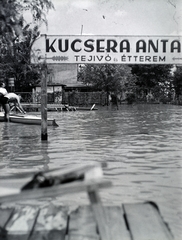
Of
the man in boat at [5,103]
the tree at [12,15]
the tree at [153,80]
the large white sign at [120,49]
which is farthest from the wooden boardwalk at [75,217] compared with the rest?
the tree at [153,80]

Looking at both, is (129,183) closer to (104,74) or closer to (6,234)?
(6,234)

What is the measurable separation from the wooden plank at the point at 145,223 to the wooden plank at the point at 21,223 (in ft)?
2.69

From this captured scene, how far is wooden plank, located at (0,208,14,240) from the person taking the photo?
3.99m

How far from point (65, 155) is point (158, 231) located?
662cm

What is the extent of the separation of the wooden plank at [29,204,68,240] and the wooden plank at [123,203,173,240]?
55 centimetres

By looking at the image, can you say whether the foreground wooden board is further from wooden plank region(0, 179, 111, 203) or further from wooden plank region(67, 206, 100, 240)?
wooden plank region(0, 179, 111, 203)

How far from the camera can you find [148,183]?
6930 millimetres

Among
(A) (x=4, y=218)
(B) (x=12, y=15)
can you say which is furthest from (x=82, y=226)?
(B) (x=12, y=15)

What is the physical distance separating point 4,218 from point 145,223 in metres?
1.21

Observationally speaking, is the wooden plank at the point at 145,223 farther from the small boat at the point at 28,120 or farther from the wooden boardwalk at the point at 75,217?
the small boat at the point at 28,120

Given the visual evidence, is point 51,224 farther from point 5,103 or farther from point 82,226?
point 5,103

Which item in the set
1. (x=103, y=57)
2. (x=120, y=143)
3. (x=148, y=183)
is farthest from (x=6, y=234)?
(x=120, y=143)

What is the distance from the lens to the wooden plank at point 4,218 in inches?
157

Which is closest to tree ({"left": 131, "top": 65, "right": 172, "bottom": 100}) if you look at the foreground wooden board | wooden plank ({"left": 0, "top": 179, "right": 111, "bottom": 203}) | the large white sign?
the large white sign
